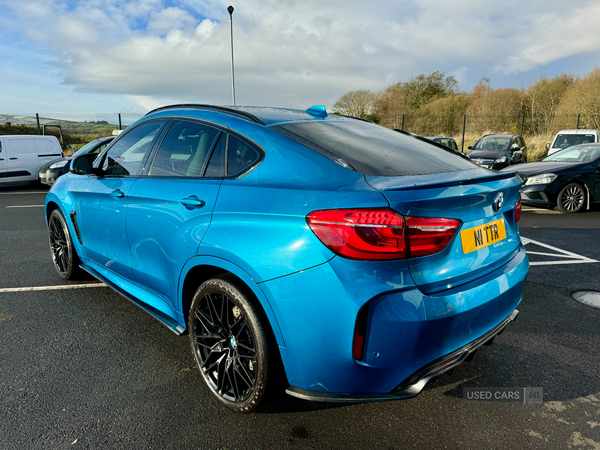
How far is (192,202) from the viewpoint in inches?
98.5

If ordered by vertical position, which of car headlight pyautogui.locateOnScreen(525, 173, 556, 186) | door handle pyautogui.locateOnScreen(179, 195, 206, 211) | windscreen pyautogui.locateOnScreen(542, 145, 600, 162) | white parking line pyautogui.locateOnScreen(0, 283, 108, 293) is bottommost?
white parking line pyautogui.locateOnScreen(0, 283, 108, 293)

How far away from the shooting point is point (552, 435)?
227 cm

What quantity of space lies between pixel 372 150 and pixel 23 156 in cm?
1485

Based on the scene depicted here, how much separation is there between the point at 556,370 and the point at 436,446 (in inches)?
48.0

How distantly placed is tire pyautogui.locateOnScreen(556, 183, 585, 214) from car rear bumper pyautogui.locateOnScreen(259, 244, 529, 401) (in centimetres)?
854

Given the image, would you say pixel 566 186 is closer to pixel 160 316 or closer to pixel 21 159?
pixel 160 316

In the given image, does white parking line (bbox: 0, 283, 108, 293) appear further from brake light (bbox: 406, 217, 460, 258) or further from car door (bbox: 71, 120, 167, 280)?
brake light (bbox: 406, 217, 460, 258)

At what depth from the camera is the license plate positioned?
6.93ft

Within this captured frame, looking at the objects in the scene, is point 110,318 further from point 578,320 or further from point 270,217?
point 578,320

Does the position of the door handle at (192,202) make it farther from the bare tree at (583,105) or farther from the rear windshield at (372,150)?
the bare tree at (583,105)

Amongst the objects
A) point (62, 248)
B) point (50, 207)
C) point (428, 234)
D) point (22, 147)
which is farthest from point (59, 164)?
point (428, 234)

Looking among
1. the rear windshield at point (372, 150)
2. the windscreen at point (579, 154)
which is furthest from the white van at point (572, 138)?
the rear windshield at point (372, 150)

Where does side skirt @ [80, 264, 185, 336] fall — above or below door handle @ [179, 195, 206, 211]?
below

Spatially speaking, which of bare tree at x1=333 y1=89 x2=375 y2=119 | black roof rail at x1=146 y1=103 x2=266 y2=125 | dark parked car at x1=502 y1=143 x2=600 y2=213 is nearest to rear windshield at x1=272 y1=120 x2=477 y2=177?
black roof rail at x1=146 y1=103 x2=266 y2=125
